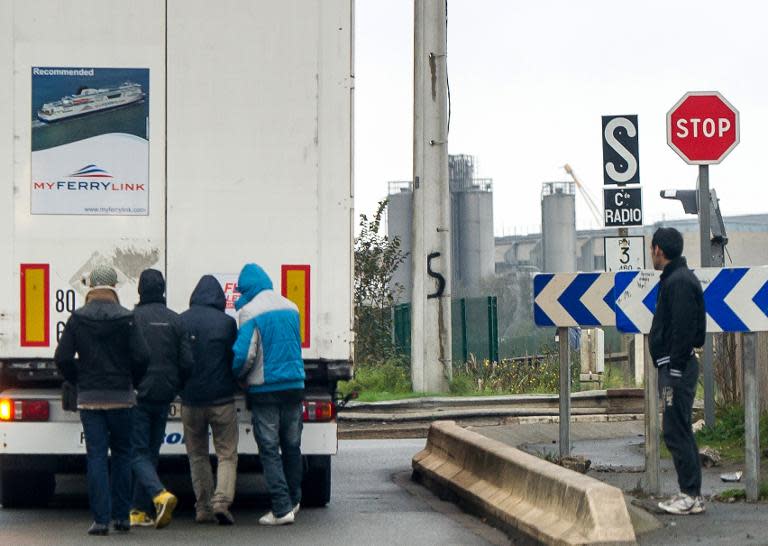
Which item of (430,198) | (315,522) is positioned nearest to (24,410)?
(315,522)

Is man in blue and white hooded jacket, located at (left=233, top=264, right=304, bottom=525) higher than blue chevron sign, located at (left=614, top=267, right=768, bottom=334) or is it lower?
lower

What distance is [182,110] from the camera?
1143cm

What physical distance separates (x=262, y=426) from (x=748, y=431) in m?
3.26

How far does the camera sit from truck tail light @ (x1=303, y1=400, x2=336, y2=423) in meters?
11.7

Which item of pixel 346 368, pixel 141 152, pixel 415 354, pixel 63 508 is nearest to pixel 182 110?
pixel 141 152

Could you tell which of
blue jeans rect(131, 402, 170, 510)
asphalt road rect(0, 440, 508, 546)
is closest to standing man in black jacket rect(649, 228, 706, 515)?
asphalt road rect(0, 440, 508, 546)

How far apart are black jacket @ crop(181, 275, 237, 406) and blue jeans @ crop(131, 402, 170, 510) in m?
0.24

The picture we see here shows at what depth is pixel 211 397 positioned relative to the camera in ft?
37.3

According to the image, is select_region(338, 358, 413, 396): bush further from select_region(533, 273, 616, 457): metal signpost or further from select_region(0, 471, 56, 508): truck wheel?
select_region(0, 471, 56, 508): truck wheel

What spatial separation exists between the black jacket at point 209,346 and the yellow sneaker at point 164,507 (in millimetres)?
681

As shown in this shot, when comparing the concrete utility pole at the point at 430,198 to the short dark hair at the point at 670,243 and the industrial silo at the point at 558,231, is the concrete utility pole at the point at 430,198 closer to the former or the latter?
the short dark hair at the point at 670,243

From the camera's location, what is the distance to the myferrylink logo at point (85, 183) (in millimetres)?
11312

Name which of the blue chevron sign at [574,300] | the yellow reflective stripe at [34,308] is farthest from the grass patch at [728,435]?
the yellow reflective stripe at [34,308]

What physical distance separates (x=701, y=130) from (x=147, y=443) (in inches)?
243
